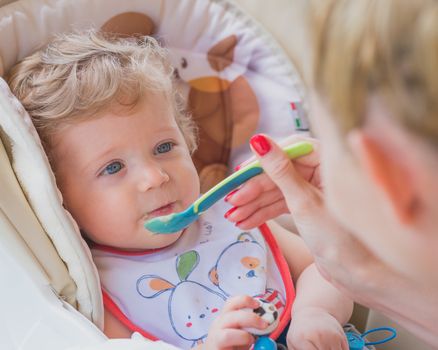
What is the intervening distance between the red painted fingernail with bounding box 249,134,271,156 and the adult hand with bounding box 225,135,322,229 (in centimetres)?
10

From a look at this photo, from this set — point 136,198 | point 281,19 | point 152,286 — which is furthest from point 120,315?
point 281,19

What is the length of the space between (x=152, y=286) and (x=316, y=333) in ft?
0.90

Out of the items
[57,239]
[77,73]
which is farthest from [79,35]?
[57,239]

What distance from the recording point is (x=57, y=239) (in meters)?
0.92

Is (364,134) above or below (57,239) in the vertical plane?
above

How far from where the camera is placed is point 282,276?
1038 millimetres

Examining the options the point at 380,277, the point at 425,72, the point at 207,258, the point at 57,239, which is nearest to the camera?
the point at 425,72

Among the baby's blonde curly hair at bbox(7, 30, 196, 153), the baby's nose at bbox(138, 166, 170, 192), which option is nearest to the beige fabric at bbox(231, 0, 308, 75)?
the baby's blonde curly hair at bbox(7, 30, 196, 153)

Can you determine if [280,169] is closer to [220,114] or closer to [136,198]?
[136,198]

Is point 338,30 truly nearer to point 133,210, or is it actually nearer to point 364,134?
point 364,134

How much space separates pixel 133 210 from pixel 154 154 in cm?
10

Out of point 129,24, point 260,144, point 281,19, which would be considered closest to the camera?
point 260,144

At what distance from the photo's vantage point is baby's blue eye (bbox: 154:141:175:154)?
40.4 inches

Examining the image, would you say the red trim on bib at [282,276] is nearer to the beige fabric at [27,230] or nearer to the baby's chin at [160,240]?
the baby's chin at [160,240]
